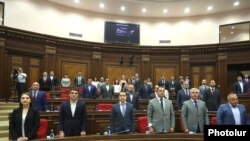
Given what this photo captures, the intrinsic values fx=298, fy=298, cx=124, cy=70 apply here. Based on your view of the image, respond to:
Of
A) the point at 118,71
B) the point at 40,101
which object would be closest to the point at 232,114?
the point at 40,101

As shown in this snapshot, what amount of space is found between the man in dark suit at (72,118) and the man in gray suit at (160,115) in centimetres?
110

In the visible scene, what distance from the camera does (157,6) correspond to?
13.7 m

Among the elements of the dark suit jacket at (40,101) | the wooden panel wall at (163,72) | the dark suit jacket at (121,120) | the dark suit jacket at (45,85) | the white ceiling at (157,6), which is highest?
the white ceiling at (157,6)

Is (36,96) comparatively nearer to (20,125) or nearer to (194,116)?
(20,125)

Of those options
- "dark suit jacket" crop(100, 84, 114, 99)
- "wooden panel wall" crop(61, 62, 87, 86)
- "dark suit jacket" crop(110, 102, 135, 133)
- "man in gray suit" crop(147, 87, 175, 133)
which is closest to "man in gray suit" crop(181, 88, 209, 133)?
"man in gray suit" crop(147, 87, 175, 133)

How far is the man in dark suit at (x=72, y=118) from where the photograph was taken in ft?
15.2

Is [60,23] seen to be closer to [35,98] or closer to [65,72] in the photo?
[65,72]

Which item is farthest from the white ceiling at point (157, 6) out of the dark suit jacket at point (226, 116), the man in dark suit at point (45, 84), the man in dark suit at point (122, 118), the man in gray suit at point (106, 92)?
the dark suit jacket at point (226, 116)

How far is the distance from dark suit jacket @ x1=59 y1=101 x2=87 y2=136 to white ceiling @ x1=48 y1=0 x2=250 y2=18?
923 cm

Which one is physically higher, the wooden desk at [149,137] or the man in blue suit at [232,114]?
the man in blue suit at [232,114]

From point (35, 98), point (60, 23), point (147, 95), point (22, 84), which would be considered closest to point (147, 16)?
point (60, 23)

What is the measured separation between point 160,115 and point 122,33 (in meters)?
10.0

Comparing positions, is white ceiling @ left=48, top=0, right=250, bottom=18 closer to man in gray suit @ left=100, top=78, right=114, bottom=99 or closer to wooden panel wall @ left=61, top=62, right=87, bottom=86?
wooden panel wall @ left=61, top=62, right=87, bottom=86

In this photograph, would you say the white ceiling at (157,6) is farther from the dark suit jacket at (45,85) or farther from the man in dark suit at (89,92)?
the man in dark suit at (89,92)
